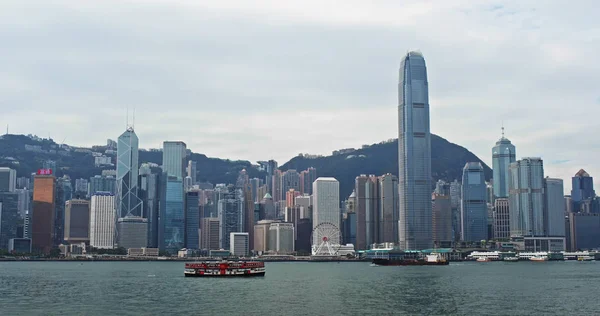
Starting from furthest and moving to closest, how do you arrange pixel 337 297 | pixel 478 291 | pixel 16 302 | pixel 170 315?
pixel 478 291 → pixel 337 297 → pixel 16 302 → pixel 170 315

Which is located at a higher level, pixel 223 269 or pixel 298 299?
pixel 223 269

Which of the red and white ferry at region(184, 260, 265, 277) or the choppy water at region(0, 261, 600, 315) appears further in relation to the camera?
the red and white ferry at region(184, 260, 265, 277)

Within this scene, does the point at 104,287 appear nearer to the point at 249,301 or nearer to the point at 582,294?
the point at 249,301

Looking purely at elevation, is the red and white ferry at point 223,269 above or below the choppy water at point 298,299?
above

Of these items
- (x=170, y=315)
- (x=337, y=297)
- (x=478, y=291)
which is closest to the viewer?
(x=170, y=315)

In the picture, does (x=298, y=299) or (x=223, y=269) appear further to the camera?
(x=223, y=269)

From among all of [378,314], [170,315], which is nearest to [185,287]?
[170,315]

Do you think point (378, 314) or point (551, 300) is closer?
point (378, 314)

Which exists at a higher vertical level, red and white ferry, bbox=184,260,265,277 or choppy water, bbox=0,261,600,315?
red and white ferry, bbox=184,260,265,277
